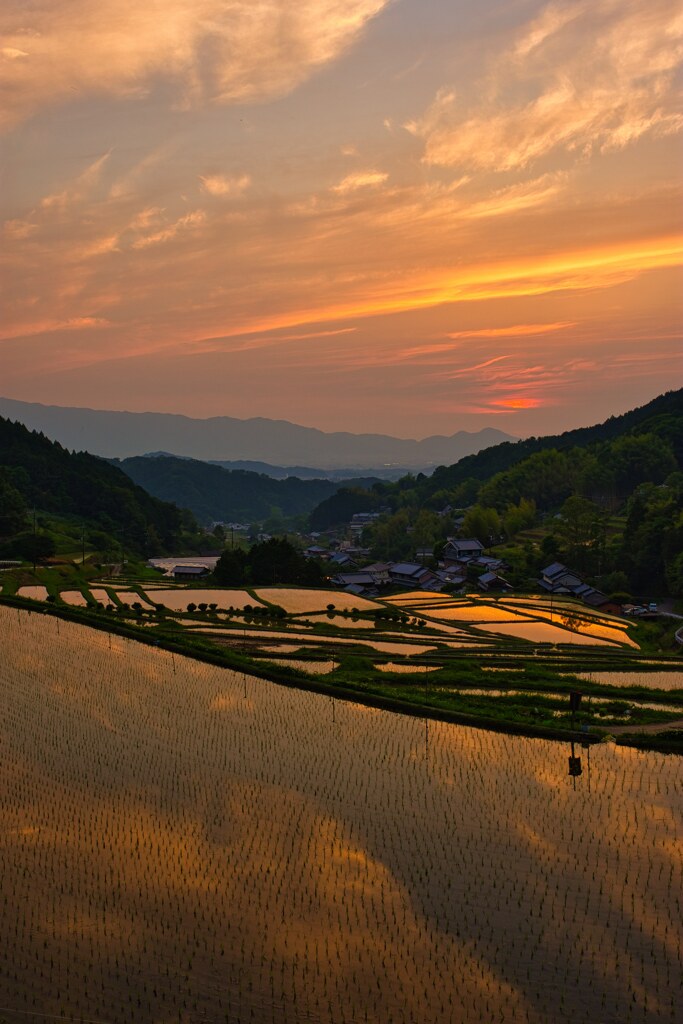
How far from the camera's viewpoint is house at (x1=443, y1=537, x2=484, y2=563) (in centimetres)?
7175

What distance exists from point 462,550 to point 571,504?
9.98 meters

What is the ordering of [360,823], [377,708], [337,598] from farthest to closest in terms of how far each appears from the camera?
1. [337,598]
2. [377,708]
3. [360,823]

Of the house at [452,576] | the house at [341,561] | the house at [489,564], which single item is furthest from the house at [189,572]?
the house at [489,564]

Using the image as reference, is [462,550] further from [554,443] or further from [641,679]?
[554,443]

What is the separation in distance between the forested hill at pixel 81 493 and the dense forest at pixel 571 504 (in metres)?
24.2

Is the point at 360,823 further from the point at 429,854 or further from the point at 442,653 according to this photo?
the point at 442,653

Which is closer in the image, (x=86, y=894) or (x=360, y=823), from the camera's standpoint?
(x=86, y=894)

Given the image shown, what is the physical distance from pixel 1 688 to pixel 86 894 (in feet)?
46.1

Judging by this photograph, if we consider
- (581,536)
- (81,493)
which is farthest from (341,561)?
(81,493)

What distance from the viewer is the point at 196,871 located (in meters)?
14.9

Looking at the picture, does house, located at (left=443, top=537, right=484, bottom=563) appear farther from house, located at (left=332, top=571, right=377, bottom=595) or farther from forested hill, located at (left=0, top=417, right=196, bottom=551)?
forested hill, located at (left=0, top=417, right=196, bottom=551)

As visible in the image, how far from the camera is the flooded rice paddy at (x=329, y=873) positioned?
1170 cm

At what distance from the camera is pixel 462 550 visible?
236 ft

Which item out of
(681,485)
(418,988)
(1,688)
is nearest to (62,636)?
(1,688)
